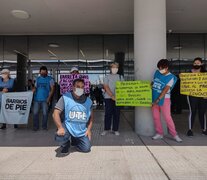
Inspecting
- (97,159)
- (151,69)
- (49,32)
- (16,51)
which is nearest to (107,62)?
(49,32)

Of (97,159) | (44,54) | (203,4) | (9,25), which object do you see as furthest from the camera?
(44,54)

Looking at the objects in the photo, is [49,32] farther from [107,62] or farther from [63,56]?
[107,62]

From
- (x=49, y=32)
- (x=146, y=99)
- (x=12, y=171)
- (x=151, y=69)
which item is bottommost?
(x=12, y=171)

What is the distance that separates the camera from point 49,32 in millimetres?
14320

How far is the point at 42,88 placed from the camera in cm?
841

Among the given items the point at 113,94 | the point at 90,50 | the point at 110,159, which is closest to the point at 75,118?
the point at 110,159

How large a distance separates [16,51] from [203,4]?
9903 mm

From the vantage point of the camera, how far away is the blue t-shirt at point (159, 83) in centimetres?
682

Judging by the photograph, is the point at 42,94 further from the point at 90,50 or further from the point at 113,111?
the point at 90,50

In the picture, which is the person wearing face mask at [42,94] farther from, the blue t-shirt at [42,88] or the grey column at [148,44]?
the grey column at [148,44]

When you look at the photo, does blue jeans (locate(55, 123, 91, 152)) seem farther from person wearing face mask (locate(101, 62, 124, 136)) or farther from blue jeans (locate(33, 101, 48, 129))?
blue jeans (locate(33, 101, 48, 129))

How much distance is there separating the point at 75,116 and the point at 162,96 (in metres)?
2.21

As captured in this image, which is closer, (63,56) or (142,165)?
(142,165)

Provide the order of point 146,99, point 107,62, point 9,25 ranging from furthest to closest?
point 107,62, point 9,25, point 146,99
